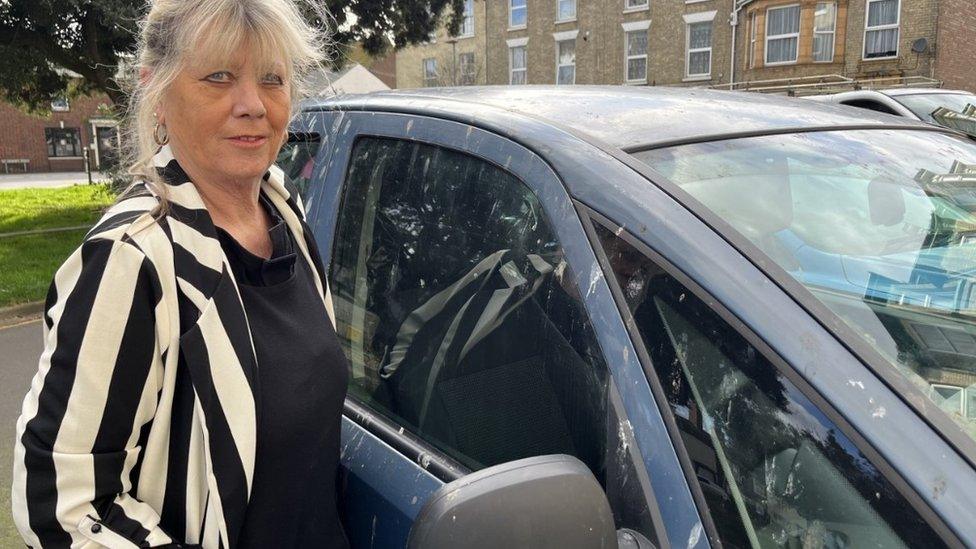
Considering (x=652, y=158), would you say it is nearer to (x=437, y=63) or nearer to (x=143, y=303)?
(x=143, y=303)

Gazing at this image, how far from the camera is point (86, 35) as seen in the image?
11602mm

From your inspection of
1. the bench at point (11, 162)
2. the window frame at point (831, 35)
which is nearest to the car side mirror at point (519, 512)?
the window frame at point (831, 35)

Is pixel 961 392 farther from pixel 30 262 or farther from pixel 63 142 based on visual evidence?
pixel 63 142

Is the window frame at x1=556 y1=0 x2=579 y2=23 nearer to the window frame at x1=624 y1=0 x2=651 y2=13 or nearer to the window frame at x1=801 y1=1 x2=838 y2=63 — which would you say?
the window frame at x1=624 y1=0 x2=651 y2=13

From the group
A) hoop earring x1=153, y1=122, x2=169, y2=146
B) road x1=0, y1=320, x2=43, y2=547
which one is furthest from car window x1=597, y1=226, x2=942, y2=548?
road x1=0, y1=320, x2=43, y2=547

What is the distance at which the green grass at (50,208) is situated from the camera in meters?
13.9

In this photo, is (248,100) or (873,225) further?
(873,225)

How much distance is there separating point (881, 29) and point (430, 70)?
68.7ft

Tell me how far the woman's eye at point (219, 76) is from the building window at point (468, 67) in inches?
1277

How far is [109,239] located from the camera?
3.82ft

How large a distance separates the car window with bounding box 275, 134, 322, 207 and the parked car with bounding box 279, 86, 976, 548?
64mm

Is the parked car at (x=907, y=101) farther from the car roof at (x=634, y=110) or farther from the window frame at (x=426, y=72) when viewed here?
the window frame at (x=426, y=72)

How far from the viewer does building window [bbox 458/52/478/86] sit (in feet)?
109

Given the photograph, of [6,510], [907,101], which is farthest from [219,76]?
[907,101]
